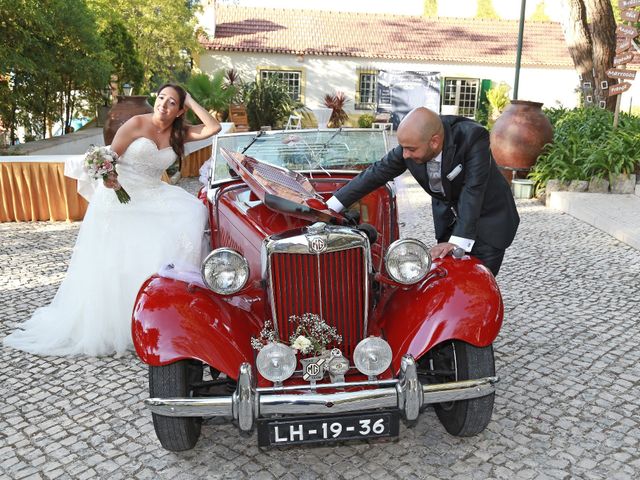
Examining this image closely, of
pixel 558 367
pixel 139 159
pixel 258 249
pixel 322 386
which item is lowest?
pixel 558 367

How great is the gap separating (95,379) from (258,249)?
143 cm

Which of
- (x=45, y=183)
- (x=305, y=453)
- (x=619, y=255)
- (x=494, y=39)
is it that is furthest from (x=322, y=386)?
(x=494, y=39)

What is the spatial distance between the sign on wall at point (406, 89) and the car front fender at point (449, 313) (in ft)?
76.6

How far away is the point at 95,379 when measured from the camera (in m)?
3.66

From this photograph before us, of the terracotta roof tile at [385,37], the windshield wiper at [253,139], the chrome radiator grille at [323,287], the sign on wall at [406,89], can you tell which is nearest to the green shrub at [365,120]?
the sign on wall at [406,89]

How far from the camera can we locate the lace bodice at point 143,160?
4.18 m

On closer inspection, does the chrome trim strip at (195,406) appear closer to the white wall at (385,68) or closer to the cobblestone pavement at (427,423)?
the cobblestone pavement at (427,423)

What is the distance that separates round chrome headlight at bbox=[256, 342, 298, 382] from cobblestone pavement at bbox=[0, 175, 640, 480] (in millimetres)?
531

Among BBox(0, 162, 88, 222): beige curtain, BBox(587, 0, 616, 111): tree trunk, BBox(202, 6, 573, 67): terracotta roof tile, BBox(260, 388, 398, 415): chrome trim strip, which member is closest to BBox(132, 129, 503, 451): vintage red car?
BBox(260, 388, 398, 415): chrome trim strip

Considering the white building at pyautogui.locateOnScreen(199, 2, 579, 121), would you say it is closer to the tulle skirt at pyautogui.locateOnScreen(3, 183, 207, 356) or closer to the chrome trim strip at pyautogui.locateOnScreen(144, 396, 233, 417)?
the tulle skirt at pyautogui.locateOnScreen(3, 183, 207, 356)

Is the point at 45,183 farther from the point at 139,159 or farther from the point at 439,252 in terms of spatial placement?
the point at 439,252

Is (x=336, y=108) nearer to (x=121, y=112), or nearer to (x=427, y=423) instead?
(x=121, y=112)

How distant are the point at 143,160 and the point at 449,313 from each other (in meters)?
2.65

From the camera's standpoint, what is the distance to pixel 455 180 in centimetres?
314
